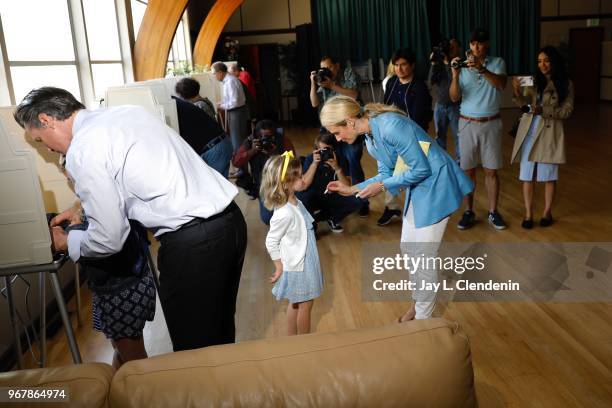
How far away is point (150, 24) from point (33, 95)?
15.8 ft

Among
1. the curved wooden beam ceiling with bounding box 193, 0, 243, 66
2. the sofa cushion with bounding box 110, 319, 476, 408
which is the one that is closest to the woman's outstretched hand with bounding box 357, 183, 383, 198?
the sofa cushion with bounding box 110, 319, 476, 408

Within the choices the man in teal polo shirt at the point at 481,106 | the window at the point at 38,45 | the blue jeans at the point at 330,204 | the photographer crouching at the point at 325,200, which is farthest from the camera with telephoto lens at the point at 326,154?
the window at the point at 38,45

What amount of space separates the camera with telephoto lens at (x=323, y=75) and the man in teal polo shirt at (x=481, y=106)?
4.00 feet

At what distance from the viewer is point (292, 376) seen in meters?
1.17

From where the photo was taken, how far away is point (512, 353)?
9.38ft

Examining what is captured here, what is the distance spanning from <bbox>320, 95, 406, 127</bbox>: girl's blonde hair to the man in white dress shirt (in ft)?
2.59

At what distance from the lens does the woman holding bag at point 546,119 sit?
439 cm

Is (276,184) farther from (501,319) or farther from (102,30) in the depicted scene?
(102,30)

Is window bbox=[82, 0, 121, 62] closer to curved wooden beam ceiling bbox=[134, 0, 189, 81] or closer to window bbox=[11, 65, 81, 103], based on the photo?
curved wooden beam ceiling bbox=[134, 0, 189, 81]

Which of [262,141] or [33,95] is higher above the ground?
[33,95]

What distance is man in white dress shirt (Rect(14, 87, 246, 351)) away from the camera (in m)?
1.79

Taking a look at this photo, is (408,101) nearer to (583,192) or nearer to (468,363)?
(583,192)

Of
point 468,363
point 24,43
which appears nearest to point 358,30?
point 24,43

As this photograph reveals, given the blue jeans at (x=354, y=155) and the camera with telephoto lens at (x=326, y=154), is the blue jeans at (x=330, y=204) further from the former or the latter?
the camera with telephoto lens at (x=326, y=154)
